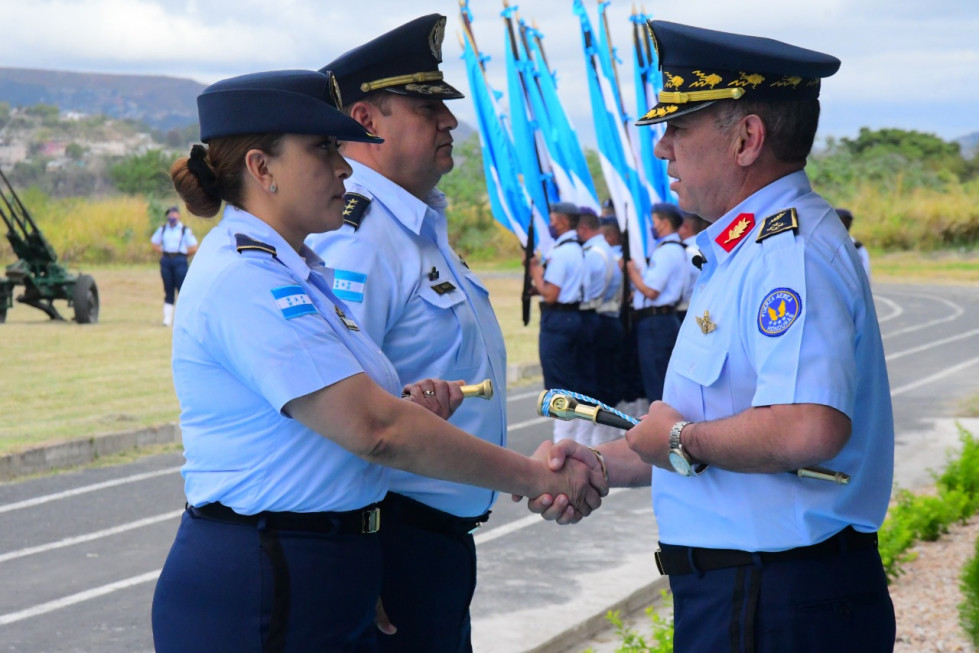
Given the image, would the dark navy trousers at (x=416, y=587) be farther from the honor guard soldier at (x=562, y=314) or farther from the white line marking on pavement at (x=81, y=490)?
the honor guard soldier at (x=562, y=314)

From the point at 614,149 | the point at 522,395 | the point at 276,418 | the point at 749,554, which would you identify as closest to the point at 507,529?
the point at 749,554

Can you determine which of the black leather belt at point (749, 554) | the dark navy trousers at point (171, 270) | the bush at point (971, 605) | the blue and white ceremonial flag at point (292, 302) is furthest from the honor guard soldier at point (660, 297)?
the dark navy trousers at point (171, 270)

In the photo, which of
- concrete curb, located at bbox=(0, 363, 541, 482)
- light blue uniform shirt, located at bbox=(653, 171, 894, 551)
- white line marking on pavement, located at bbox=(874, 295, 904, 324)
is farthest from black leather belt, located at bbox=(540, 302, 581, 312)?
white line marking on pavement, located at bbox=(874, 295, 904, 324)

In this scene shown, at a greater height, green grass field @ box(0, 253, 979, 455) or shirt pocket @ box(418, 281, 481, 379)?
shirt pocket @ box(418, 281, 481, 379)

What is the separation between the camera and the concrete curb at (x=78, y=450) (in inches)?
354

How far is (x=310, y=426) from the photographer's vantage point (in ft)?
8.03

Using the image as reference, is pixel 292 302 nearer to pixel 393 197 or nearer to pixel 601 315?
pixel 393 197

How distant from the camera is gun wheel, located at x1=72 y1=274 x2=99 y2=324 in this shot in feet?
68.3

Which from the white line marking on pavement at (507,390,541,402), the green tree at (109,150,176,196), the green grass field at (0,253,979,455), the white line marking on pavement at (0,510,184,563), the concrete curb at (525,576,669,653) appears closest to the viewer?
the concrete curb at (525,576,669,653)

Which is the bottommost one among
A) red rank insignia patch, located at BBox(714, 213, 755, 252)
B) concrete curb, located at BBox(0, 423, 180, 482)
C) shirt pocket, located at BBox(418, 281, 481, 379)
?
concrete curb, located at BBox(0, 423, 180, 482)

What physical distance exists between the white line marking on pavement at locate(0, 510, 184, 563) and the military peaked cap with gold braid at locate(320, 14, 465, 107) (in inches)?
178

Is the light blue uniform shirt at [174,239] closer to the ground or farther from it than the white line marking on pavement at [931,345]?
farther from it

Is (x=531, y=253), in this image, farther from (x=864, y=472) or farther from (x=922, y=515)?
(x=864, y=472)

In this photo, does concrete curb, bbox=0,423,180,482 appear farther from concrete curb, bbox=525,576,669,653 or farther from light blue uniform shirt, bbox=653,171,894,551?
light blue uniform shirt, bbox=653,171,894,551
